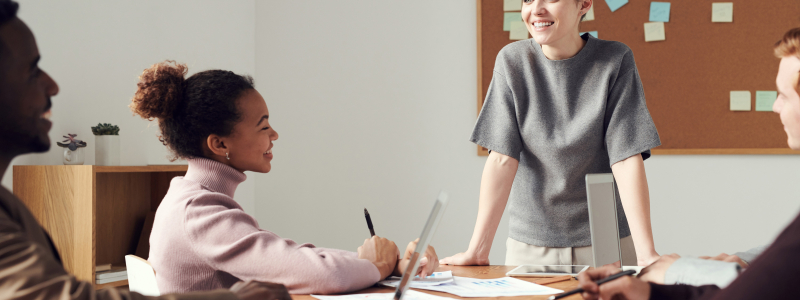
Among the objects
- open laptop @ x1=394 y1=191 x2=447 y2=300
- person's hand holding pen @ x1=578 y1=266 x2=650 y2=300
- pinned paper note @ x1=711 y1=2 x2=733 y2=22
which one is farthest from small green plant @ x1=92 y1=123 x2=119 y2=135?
pinned paper note @ x1=711 y1=2 x2=733 y2=22

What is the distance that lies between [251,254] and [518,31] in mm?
2265

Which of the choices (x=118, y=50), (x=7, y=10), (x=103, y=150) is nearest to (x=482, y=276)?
(x=7, y=10)

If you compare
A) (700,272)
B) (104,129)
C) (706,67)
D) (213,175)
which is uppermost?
(706,67)

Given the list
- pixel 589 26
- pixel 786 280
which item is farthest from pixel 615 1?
pixel 786 280

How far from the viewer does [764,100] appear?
268 cm

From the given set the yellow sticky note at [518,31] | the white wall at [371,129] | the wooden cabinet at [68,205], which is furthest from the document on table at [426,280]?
the yellow sticky note at [518,31]

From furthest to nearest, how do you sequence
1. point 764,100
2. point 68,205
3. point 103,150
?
point 764,100
point 103,150
point 68,205

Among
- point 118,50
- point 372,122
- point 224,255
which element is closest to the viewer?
point 224,255

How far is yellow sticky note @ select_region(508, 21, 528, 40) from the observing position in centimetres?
A: 294

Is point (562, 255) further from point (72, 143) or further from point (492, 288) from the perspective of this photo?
point (72, 143)

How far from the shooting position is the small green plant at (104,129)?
2263 mm

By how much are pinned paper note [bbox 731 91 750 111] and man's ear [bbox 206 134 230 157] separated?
246 cm

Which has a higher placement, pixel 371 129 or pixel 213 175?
pixel 371 129

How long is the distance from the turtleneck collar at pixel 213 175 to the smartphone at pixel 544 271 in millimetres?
631
